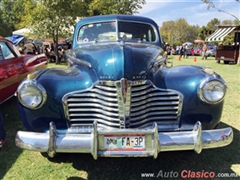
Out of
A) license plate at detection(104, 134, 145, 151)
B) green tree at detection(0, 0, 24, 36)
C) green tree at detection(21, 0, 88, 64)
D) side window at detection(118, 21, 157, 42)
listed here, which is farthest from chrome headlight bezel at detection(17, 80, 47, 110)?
green tree at detection(0, 0, 24, 36)

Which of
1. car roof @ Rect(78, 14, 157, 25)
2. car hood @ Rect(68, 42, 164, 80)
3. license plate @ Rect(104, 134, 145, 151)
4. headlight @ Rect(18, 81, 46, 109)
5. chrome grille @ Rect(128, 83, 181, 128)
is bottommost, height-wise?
license plate @ Rect(104, 134, 145, 151)

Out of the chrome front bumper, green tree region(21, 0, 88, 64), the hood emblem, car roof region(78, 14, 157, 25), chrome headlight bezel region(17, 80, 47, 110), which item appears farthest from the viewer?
green tree region(21, 0, 88, 64)

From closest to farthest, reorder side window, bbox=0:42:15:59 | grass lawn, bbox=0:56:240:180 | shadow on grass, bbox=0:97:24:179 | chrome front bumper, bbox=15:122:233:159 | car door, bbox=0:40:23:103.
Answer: chrome front bumper, bbox=15:122:233:159 < grass lawn, bbox=0:56:240:180 < shadow on grass, bbox=0:97:24:179 < car door, bbox=0:40:23:103 < side window, bbox=0:42:15:59

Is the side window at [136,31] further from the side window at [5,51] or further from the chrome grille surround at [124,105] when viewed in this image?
the side window at [5,51]

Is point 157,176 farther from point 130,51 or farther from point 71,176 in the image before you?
point 130,51

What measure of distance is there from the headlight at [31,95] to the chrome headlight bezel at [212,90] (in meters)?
1.68

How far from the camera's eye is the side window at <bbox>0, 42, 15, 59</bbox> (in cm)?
493

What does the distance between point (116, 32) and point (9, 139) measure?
7.73 ft

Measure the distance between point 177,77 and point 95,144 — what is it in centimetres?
123

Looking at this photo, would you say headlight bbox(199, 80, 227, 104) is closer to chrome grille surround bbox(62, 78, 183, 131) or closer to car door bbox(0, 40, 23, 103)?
chrome grille surround bbox(62, 78, 183, 131)

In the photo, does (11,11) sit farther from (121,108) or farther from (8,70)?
(121,108)

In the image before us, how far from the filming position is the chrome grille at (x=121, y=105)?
2.48 meters

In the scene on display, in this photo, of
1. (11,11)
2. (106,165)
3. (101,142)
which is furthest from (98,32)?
(11,11)

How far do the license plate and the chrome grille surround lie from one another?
0.66ft
